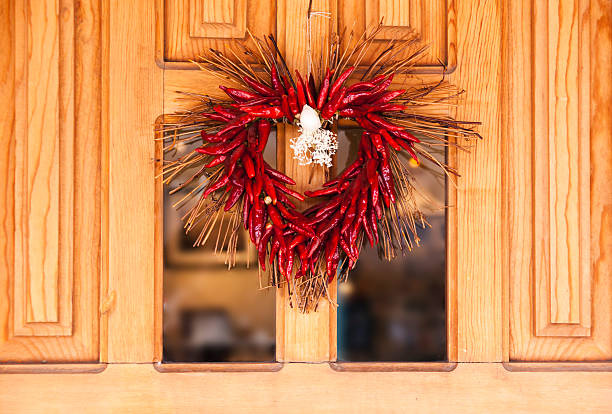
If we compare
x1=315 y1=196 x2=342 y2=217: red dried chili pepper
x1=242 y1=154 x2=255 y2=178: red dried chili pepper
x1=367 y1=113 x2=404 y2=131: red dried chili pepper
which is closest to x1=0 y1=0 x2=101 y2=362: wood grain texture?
x1=242 y1=154 x2=255 y2=178: red dried chili pepper

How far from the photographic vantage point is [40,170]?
4.72ft

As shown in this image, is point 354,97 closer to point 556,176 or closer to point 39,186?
point 556,176

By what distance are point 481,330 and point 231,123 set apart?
3.07 ft

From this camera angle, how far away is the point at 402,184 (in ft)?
4.79

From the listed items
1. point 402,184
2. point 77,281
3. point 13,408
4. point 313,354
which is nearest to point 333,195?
point 402,184

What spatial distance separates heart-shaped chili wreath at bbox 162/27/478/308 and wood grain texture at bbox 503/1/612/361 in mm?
200

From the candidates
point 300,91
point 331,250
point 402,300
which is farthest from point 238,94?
point 402,300

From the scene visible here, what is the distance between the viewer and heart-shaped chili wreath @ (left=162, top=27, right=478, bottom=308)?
134cm

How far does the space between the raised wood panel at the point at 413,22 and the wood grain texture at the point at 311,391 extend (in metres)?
0.91

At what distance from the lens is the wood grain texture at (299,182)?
57.1 inches

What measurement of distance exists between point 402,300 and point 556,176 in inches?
23.0

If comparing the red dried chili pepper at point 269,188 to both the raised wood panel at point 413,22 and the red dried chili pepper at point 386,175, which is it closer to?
the red dried chili pepper at point 386,175

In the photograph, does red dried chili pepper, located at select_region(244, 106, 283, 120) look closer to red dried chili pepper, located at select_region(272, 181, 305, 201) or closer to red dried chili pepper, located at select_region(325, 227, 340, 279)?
red dried chili pepper, located at select_region(272, 181, 305, 201)

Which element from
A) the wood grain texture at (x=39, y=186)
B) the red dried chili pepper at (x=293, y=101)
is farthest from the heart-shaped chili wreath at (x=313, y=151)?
the wood grain texture at (x=39, y=186)
